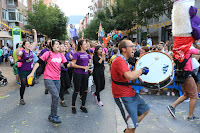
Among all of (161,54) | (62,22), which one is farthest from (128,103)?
(62,22)

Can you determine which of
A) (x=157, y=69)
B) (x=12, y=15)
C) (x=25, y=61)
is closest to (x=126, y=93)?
(x=157, y=69)

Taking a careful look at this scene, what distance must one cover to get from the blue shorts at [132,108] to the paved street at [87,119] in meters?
1.13

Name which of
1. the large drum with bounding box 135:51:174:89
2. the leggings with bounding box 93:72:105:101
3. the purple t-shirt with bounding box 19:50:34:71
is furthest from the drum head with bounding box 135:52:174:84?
the purple t-shirt with bounding box 19:50:34:71

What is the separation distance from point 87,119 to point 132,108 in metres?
2.08

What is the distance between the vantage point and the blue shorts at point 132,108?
307 centimetres

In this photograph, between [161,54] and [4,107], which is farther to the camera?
[4,107]

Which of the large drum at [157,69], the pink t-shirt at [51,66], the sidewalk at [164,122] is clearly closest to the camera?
the large drum at [157,69]

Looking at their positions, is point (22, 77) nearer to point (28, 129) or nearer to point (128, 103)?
point (28, 129)

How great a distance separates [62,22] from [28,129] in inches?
1605

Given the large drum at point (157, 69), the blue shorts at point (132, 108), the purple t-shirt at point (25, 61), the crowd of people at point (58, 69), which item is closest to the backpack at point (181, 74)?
the large drum at point (157, 69)

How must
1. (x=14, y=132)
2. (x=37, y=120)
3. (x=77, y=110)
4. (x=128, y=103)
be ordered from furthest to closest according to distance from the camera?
(x=77, y=110), (x=37, y=120), (x=14, y=132), (x=128, y=103)

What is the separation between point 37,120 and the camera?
15.8 feet

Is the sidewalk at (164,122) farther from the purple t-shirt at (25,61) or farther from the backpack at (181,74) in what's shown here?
the purple t-shirt at (25,61)

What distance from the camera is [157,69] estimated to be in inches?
149
